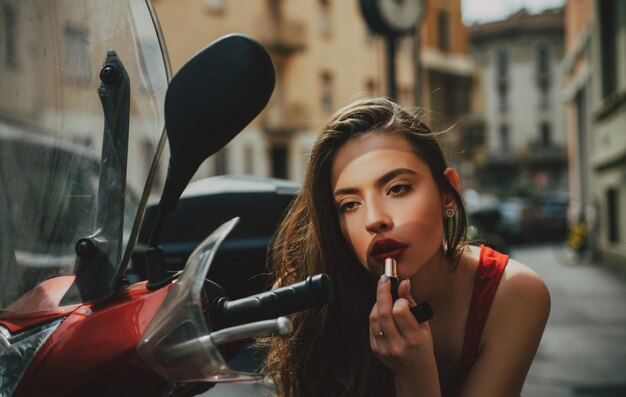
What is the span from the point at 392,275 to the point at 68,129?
67 centimetres

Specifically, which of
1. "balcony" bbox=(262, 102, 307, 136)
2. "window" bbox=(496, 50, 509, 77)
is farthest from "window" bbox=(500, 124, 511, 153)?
"balcony" bbox=(262, 102, 307, 136)

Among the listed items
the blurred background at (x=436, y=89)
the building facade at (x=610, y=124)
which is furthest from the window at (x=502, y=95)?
the building facade at (x=610, y=124)

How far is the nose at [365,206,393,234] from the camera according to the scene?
139 centimetres

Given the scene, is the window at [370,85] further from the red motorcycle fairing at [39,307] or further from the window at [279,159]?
the red motorcycle fairing at [39,307]

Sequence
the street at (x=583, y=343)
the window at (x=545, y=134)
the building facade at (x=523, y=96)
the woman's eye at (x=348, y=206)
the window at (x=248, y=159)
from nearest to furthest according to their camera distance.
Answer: the woman's eye at (x=348, y=206) → the street at (x=583, y=343) → the window at (x=248, y=159) → the building facade at (x=523, y=96) → the window at (x=545, y=134)

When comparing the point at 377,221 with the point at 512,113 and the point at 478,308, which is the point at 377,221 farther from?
the point at 512,113

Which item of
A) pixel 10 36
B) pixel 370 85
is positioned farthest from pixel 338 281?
pixel 370 85

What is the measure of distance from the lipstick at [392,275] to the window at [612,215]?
1374 cm

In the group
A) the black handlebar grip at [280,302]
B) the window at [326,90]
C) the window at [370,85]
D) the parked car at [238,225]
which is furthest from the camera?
the window at [370,85]

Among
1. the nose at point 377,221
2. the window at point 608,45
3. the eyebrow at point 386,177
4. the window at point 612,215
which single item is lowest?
the window at point 612,215

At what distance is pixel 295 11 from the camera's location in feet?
93.7

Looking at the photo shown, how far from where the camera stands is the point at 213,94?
3.62 ft

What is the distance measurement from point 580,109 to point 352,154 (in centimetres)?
2021

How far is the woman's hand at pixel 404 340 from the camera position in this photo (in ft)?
4.07
